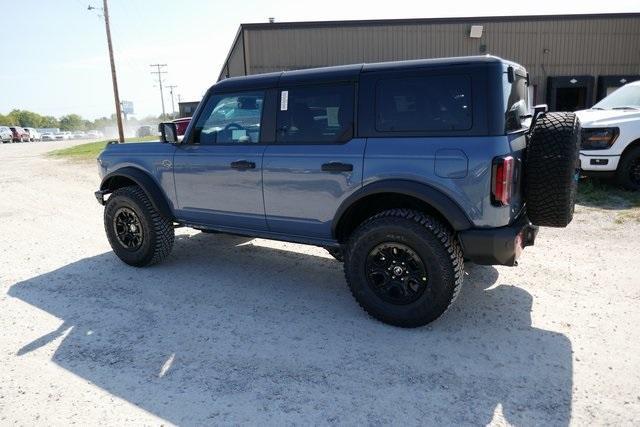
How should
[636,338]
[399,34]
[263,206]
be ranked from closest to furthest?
[636,338] → [263,206] → [399,34]

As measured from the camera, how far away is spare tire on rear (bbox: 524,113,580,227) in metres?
3.41

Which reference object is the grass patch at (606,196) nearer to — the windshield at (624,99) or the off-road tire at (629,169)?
the off-road tire at (629,169)

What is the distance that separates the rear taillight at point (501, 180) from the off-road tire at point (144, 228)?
3372 mm

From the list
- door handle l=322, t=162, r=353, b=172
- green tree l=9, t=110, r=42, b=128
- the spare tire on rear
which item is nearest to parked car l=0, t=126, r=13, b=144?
door handle l=322, t=162, r=353, b=172

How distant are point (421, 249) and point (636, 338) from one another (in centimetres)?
163

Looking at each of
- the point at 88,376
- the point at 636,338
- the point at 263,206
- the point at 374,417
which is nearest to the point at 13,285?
the point at 88,376

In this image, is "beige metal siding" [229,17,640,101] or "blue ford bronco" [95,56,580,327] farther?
"beige metal siding" [229,17,640,101]

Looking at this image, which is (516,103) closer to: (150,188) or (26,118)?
(150,188)

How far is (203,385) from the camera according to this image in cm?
296

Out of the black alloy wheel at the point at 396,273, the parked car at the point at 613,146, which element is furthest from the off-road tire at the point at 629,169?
the black alloy wheel at the point at 396,273

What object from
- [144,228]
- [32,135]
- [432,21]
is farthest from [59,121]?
[144,228]

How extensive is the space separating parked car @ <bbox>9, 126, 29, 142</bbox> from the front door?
52.6 metres

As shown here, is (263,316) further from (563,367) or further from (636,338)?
(636,338)

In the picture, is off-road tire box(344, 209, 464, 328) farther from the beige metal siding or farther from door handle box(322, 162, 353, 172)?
the beige metal siding
